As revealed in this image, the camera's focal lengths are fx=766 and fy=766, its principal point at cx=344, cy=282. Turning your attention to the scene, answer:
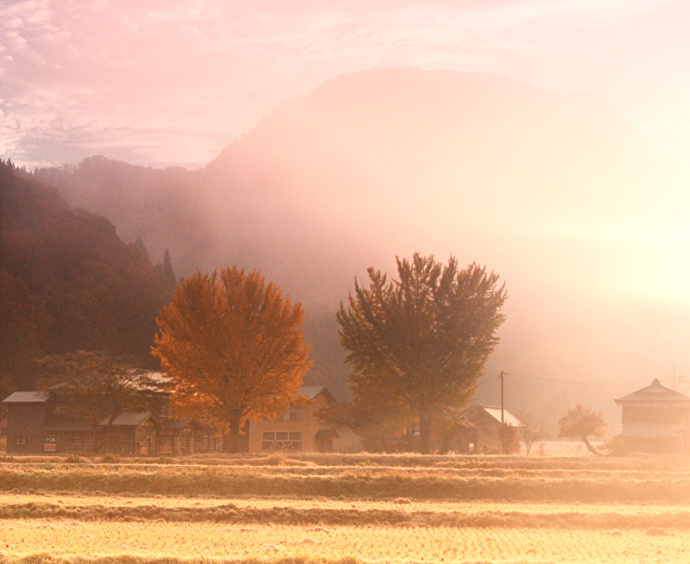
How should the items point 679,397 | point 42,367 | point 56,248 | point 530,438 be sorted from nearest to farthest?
point 679,397
point 530,438
point 42,367
point 56,248

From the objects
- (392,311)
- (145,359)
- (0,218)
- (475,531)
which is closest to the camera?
(475,531)

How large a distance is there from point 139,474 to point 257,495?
5233 millimetres

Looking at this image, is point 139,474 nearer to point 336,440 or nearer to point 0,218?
point 336,440

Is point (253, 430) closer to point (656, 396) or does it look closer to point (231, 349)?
point (231, 349)

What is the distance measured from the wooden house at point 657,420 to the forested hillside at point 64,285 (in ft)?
224

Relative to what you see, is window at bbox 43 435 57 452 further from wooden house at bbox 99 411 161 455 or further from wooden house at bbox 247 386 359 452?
wooden house at bbox 247 386 359 452

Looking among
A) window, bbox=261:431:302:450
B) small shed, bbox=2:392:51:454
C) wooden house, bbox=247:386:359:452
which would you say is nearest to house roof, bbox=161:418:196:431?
wooden house, bbox=247:386:359:452

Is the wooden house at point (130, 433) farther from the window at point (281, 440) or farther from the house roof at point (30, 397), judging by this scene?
the window at point (281, 440)


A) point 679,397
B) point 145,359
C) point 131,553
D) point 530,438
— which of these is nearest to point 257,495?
point 131,553

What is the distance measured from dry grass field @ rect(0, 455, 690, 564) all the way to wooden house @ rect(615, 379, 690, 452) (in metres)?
31.5

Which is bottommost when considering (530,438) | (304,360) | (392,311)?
(530,438)

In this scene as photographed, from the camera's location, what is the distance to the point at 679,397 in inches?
2665

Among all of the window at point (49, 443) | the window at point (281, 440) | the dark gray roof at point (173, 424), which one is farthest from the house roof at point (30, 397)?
the window at point (281, 440)

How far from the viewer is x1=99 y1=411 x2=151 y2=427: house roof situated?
220ft
